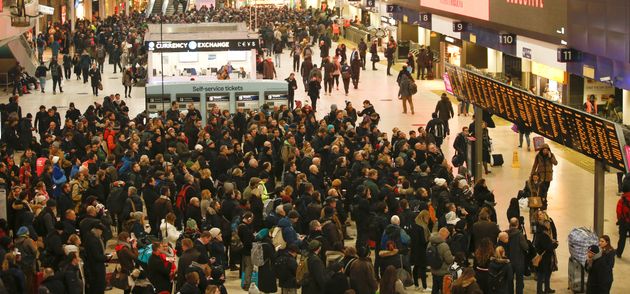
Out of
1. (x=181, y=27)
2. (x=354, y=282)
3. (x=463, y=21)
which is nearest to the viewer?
(x=354, y=282)

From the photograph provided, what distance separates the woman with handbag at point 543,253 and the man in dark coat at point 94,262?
6.03m

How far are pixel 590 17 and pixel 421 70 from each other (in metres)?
20.6

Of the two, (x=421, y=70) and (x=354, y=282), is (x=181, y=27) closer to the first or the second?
(x=421, y=70)

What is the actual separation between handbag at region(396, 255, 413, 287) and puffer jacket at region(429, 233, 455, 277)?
1.47 feet

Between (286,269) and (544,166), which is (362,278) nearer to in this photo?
(286,269)

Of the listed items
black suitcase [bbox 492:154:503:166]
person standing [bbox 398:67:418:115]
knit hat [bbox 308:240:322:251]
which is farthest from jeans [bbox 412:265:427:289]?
person standing [bbox 398:67:418:115]

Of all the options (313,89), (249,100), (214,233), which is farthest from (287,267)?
(313,89)

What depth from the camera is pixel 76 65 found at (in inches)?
1861

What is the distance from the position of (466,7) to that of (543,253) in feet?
72.1

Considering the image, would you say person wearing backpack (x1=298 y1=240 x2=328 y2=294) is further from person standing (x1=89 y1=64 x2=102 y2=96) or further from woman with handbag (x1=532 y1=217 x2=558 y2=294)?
person standing (x1=89 y1=64 x2=102 y2=96)

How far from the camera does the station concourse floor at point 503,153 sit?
2146cm

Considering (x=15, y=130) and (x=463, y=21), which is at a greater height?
(x=463, y=21)

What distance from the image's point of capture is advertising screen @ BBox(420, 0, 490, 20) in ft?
→ 121

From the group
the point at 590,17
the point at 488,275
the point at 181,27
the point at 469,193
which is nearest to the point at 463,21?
the point at 181,27
